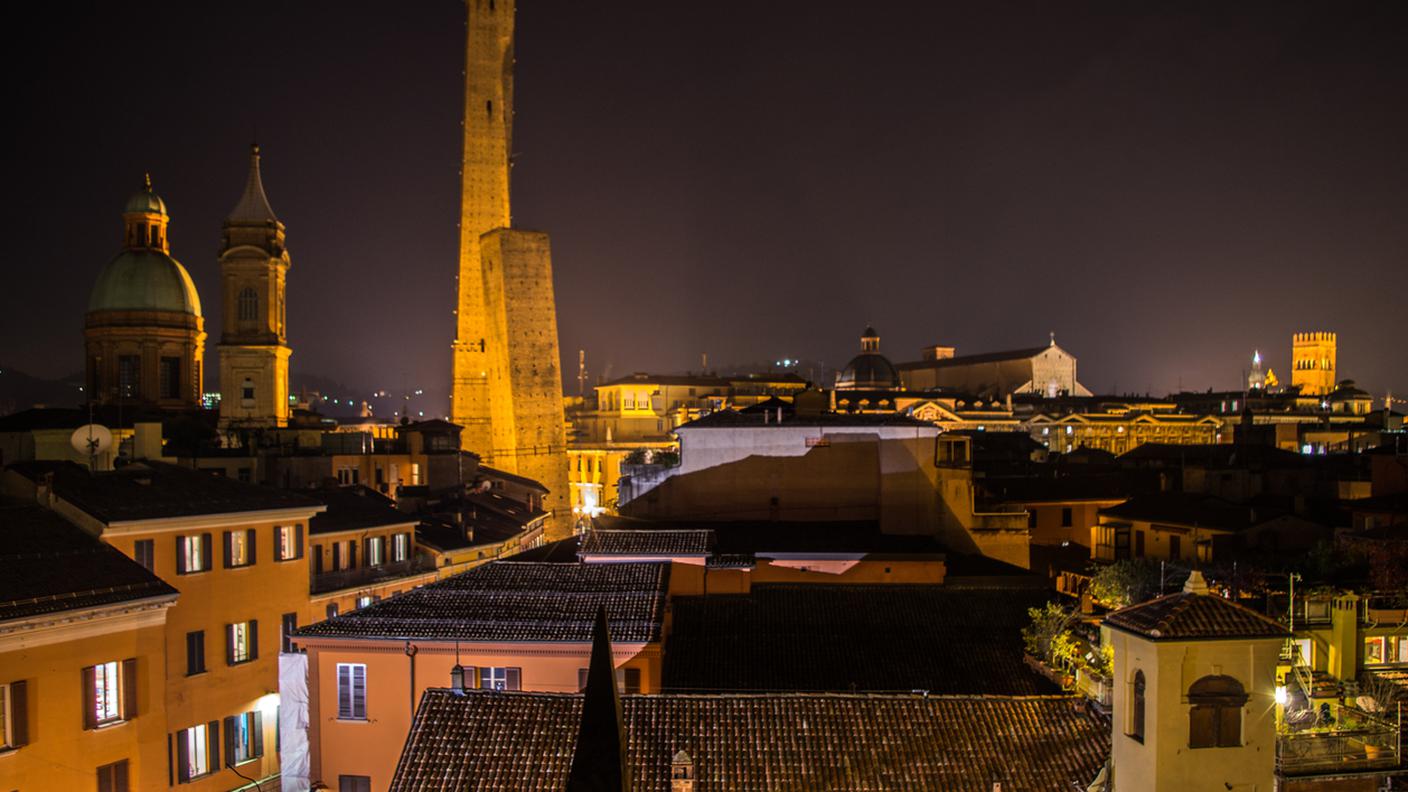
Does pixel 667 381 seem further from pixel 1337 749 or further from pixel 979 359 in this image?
pixel 1337 749

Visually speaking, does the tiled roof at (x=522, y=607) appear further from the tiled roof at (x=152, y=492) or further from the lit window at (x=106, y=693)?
the tiled roof at (x=152, y=492)

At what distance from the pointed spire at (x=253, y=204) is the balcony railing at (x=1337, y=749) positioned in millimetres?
53450

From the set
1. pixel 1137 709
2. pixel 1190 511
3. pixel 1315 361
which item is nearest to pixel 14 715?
pixel 1137 709

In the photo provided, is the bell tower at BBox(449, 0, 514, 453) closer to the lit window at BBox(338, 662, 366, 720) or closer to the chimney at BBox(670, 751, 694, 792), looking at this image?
the lit window at BBox(338, 662, 366, 720)

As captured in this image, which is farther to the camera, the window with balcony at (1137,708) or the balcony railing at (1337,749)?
the balcony railing at (1337,749)

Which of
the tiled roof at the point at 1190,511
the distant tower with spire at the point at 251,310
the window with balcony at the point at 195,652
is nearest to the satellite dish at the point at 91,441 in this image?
the window with balcony at the point at 195,652

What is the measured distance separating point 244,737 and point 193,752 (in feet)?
4.55

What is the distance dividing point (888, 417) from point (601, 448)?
4510cm

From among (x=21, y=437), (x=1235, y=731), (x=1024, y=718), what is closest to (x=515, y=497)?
(x=21, y=437)

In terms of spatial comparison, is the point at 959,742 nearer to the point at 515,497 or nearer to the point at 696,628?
the point at 696,628

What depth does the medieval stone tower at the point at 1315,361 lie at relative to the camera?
11712 cm

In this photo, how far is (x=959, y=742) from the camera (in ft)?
43.3

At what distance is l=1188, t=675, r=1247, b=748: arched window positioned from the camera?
34.9ft

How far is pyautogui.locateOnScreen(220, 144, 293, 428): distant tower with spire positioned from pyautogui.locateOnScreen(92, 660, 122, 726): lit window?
36211 mm
